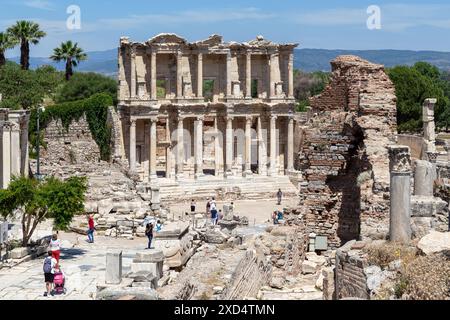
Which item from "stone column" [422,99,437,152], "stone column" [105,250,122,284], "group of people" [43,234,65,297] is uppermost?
"stone column" [422,99,437,152]

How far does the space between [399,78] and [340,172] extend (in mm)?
48557

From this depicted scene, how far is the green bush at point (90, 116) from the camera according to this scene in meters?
56.7

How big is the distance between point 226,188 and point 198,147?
12.6 ft

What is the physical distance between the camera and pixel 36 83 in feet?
208

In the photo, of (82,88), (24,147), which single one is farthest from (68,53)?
(24,147)

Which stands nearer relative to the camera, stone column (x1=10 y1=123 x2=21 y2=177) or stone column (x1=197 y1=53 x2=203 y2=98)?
stone column (x1=10 y1=123 x2=21 y2=177)

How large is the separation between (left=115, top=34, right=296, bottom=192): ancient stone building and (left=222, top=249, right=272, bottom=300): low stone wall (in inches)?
1172

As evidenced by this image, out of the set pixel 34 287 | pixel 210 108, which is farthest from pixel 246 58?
pixel 34 287

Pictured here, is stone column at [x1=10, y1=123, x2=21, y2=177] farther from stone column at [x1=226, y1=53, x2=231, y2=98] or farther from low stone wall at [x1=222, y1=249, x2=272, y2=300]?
stone column at [x1=226, y1=53, x2=231, y2=98]

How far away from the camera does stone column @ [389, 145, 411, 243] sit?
680 inches

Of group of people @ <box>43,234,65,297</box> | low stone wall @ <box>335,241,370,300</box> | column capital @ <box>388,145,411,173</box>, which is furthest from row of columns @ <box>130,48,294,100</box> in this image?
low stone wall @ <box>335,241,370,300</box>

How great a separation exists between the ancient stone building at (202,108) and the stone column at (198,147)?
6 cm

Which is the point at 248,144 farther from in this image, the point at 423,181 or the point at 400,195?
the point at 400,195
